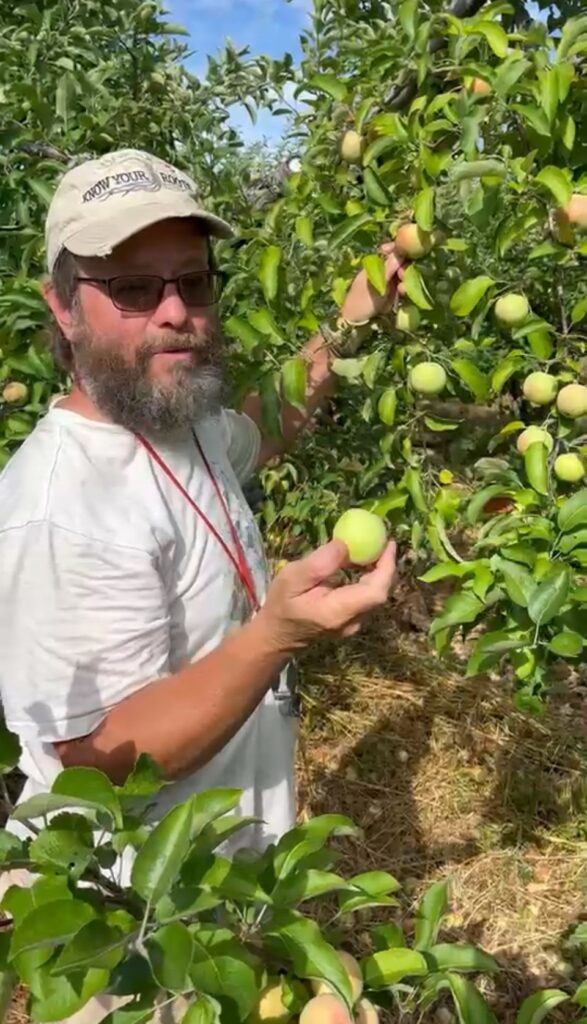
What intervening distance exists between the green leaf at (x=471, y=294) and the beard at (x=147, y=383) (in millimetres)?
434

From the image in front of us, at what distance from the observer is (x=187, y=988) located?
2.87ft

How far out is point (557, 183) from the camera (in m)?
1.50

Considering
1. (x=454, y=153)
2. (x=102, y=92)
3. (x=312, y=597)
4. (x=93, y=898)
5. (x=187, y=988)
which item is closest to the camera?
(x=187, y=988)

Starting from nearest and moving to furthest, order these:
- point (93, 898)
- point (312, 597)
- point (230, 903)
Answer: point (93, 898), point (230, 903), point (312, 597)

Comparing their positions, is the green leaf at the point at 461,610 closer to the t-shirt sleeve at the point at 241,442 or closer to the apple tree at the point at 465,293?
the apple tree at the point at 465,293

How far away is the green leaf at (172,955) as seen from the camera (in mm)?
868

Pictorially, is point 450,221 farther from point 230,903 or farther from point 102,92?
point 230,903

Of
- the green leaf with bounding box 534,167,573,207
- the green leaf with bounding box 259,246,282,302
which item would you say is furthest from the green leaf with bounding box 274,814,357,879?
the green leaf with bounding box 259,246,282,302

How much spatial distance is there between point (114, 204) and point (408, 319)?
0.56 metres

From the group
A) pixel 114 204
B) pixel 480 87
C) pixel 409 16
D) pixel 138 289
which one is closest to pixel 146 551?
pixel 138 289

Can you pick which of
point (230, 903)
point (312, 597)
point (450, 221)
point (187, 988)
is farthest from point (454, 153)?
point (187, 988)

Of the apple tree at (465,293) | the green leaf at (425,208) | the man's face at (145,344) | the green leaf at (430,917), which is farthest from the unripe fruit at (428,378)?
the green leaf at (430,917)

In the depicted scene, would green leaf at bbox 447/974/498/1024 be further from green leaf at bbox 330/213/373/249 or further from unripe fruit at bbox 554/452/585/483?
green leaf at bbox 330/213/373/249

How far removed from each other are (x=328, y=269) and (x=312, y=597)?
104 centimetres
